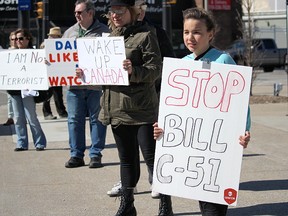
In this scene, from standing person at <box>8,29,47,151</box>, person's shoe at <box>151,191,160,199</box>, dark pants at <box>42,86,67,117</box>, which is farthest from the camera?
dark pants at <box>42,86,67,117</box>

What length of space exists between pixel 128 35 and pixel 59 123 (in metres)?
7.35

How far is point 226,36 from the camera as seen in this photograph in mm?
43156

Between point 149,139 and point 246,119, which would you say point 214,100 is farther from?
point 149,139

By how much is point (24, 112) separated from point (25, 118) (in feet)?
0.33

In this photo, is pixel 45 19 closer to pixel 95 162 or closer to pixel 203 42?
pixel 95 162

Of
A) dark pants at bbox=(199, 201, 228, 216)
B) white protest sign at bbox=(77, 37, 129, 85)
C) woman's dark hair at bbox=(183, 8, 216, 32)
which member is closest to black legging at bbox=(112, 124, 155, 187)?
white protest sign at bbox=(77, 37, 129, 85)

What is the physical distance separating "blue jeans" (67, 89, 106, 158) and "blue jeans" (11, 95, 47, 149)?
4.52 feet

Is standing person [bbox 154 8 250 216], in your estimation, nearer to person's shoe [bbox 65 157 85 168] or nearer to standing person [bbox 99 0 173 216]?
standing person [bbox 99 0 173 216]

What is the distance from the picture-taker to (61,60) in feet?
27.0

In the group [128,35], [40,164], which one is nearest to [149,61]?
[128,35]

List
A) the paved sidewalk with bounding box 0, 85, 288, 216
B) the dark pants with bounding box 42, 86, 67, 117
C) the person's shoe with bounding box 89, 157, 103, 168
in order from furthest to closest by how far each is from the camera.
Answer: the dark pants with bounding box 42, 86, 67, 117 < the person's shoe with bounding box 89, 157, 103, 168 < the paved sidewalk with bounding box 0, 85, 288, 216

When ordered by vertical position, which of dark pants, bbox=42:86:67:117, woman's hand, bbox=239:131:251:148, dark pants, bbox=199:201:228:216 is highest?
woman's hand, bbox=239:131:251:148

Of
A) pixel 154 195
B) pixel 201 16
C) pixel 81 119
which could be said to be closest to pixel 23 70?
pixel 81 119

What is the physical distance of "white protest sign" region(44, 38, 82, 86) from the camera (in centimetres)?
815
